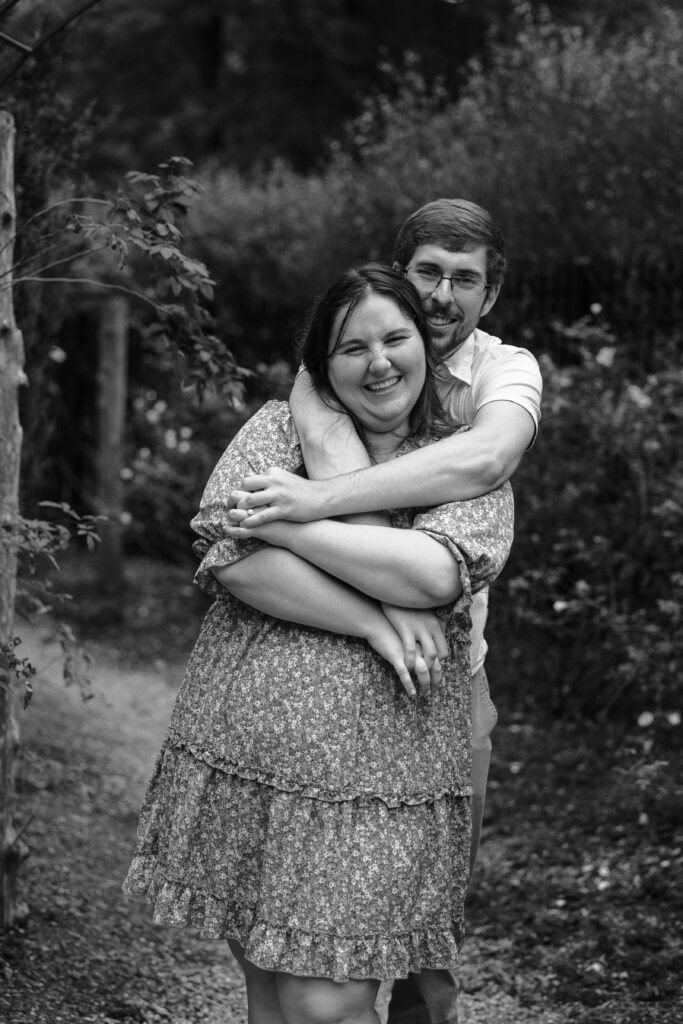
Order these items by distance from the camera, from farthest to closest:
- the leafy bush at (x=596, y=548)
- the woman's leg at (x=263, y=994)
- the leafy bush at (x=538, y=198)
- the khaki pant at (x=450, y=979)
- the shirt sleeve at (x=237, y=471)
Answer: the leafy bush at (x=538, y=198)
the leafy bush at (x=596, y=548)
the khaki pant at (x=450, y=979)
the woman's leg at (x=263, y=994)
the shirt sleeve at (x=237, y=471)

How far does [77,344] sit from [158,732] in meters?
5.15

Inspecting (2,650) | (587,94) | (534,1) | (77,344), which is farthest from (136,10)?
(2,650)

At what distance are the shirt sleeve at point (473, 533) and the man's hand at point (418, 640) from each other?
0.25ft

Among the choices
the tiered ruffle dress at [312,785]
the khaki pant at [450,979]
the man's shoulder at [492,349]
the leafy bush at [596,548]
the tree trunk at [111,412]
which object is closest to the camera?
the tiered ruffle dress at [312,785]

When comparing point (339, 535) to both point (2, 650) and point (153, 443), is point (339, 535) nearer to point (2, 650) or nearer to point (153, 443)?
point (2, 650)

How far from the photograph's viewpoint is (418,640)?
1.95 metres

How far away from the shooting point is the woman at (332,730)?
1888 millimetres

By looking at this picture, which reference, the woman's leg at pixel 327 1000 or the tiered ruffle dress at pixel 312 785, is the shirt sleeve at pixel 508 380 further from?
the woman's leg at pixel 327 1000

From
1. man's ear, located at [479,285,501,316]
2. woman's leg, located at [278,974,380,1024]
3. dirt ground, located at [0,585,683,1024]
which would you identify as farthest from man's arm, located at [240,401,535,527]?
dirt ground, located at [0,585,683,1024]

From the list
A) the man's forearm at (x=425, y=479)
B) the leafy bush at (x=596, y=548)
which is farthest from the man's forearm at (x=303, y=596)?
the leafy bush at (x=596, y=548)

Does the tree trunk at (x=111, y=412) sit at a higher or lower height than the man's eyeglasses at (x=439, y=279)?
higher

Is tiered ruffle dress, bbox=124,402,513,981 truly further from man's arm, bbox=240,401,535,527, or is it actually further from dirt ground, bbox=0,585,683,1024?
dirt ground, bbox=0,585,683,1024

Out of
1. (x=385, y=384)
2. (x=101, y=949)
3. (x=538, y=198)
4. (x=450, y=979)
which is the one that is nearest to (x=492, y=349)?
(x=385, y=384)

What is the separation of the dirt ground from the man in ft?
2.78
